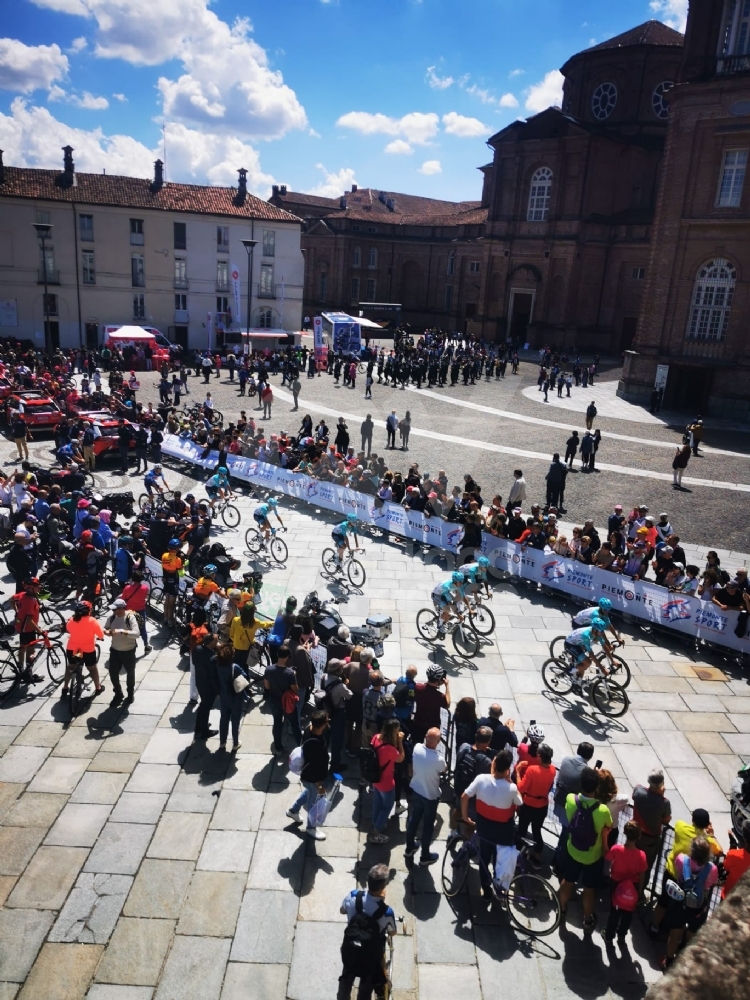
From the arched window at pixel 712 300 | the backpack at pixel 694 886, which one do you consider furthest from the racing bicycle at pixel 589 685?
the arched window at pixel 712 300

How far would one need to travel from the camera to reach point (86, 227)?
4712 centimetres

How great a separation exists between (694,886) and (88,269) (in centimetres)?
4966

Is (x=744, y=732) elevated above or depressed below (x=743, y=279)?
below

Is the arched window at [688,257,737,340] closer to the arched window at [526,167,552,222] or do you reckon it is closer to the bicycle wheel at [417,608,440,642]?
the arched window at [526,167,552,222]

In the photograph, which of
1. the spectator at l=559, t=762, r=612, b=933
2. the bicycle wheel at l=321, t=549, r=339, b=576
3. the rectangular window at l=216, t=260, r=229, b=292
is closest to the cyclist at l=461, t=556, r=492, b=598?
the bicycle wheel at l=321, t=549, r=339, b=576

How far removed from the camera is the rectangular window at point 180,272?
50.0 metres

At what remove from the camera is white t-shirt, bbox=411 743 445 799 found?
24.3ft

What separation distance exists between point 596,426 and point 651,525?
1698 centimetres

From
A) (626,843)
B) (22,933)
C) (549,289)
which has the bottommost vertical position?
(22,933)

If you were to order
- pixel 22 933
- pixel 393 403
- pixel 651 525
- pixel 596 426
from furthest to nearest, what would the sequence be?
pixel 393 403
pixel 596 426
pixel 651 525
pixel 22 933

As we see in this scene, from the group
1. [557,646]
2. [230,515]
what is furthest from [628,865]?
[230,515]

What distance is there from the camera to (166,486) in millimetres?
20234

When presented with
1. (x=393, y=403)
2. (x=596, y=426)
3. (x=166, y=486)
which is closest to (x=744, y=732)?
(x=166, y=486)

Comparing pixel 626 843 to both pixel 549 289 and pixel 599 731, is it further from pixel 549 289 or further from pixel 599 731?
pixel 549 289
